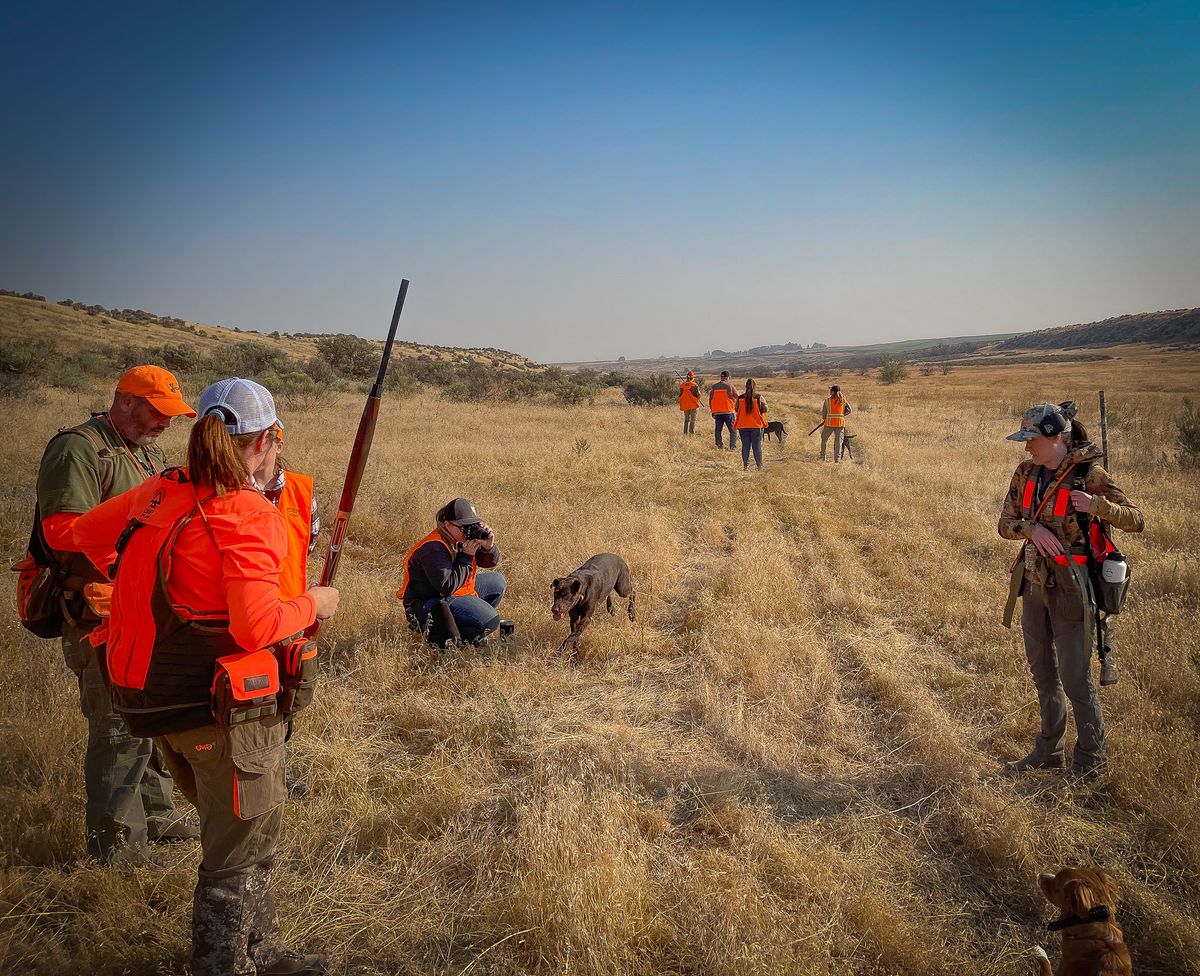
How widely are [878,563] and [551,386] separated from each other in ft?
70.0

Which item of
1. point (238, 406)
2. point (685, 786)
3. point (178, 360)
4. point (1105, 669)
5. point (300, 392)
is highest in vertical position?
point (178, 360)

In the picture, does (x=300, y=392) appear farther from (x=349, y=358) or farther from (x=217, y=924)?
(x=217, y=924)

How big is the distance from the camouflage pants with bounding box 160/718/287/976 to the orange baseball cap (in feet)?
5.19

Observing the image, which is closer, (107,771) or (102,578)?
(102,578)

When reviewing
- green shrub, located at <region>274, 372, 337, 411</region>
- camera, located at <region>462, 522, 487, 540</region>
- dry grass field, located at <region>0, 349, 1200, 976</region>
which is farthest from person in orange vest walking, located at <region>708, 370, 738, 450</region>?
green shrub, located at <region>274, 372, 337, 411</region>

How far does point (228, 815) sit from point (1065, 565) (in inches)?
157

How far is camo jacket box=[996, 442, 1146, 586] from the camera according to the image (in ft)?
10.9

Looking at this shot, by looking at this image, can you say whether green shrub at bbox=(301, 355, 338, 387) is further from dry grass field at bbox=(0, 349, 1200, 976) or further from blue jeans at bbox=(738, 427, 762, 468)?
dry grass field at bbox=(0, 349, 1200, 976)

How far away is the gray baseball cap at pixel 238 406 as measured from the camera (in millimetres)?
1875

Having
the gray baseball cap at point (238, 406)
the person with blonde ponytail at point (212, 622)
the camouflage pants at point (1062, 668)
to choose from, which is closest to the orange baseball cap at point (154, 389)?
the person with blonde ponytail at point (212, 622)

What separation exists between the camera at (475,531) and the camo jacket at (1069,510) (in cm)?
341

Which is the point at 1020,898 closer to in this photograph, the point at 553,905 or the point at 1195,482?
the point at 553,905

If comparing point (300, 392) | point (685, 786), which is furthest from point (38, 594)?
point (300, 392)

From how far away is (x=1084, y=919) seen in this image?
7.23ft
